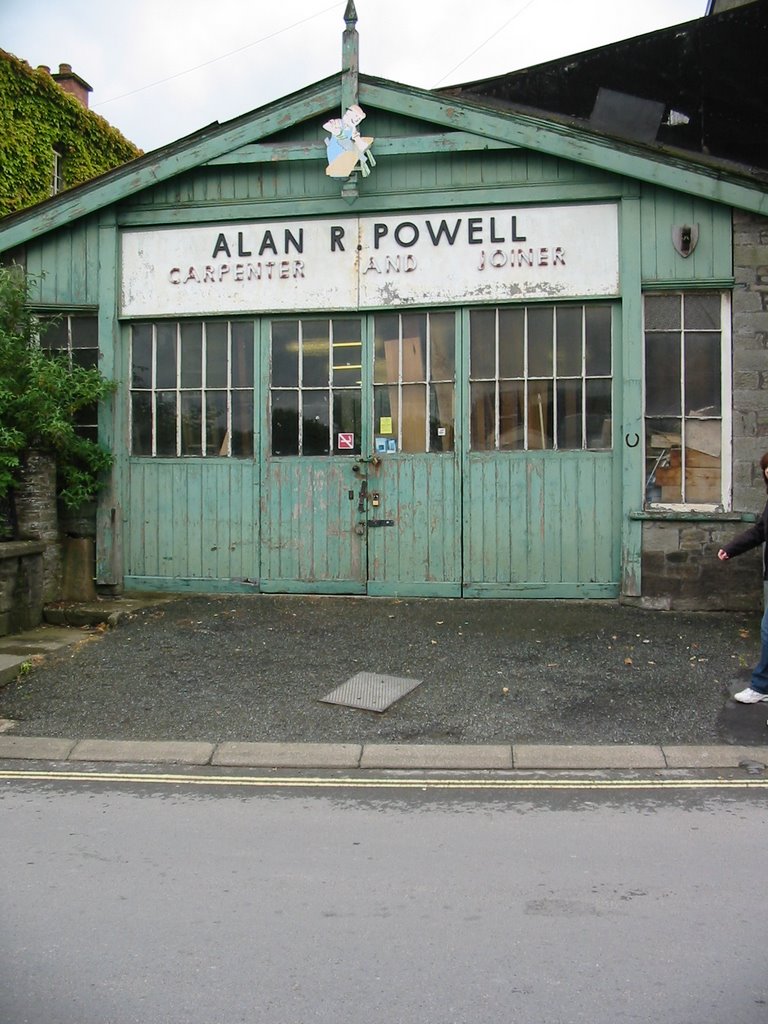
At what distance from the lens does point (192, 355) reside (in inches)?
392

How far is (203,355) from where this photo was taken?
32.6 ft

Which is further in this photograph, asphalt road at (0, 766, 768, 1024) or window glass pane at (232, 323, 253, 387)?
window glass pane at (232, 323, 253, 387)

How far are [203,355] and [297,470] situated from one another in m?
1.64

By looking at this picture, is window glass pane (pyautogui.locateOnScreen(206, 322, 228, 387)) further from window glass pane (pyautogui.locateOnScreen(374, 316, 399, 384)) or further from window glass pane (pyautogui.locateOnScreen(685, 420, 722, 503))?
window glass pane (pyautogui.locateOnScreen(685, 420, 722, 503))

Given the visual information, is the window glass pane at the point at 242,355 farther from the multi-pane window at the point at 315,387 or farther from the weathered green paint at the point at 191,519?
the weathered green paint at the point at 191,519

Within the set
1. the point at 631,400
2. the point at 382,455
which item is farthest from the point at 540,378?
the point at 382,455

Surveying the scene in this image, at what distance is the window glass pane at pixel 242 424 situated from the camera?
9828 millimetres

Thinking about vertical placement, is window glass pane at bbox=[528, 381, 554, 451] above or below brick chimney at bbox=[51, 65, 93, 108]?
below

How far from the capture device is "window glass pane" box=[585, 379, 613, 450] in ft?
30.1

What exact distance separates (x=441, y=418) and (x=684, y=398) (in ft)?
7.85

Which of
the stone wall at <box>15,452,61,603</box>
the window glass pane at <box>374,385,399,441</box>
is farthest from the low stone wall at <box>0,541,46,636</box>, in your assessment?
the window glass pane at <box>374,385,399,441</box>

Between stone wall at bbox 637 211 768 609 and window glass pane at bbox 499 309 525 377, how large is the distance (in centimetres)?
203

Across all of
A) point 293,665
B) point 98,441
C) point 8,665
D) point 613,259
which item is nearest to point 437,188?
point 613,259

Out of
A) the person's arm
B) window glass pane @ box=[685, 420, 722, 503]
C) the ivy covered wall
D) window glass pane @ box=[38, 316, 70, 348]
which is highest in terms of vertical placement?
the ivy covered wall
